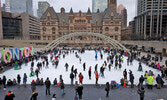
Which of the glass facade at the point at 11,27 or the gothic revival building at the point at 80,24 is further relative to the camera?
the glass facade at the point at 11,27

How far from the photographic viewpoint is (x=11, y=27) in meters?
83.9

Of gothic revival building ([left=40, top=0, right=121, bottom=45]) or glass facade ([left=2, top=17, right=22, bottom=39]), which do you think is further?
glass facade ([left=2, top=17, right=22, bottom=39])

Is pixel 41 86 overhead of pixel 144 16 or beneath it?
beneath

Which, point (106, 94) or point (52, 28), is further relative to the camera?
point (52, 28)

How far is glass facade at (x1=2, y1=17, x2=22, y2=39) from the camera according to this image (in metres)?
78.2

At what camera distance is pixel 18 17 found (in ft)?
307

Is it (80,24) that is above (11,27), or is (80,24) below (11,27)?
above

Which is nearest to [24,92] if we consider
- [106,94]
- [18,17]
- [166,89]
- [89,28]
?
[106,94]

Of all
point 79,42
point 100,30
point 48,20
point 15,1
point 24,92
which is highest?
point 15,1

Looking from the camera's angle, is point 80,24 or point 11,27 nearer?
point 80,24

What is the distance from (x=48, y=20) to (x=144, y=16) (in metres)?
65.5

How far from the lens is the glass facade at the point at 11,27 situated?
3080 inches

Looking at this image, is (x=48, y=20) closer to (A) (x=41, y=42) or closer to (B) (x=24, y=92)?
(A) (x=41, y=42)

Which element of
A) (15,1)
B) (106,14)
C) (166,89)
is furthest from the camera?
(15,1)
